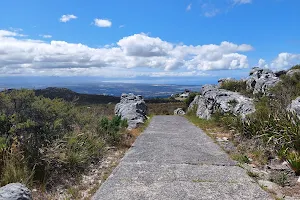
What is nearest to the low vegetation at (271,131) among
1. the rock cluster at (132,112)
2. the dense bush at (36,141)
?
the dense bush at (36,141)

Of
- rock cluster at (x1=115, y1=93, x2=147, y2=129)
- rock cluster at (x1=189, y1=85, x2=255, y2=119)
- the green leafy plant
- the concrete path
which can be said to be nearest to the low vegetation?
the green leafy plant

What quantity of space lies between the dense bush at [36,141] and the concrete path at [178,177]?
1142 mm

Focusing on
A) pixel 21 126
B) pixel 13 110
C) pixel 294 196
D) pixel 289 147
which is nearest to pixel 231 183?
pixel 294 196

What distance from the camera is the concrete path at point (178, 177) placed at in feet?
17.3

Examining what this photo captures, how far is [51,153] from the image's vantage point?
6527 millimetres

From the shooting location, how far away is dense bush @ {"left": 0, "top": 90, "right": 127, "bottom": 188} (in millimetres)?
5680

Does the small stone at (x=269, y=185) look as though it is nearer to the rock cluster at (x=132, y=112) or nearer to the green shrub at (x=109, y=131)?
the green shrub at (x=109, y=131)

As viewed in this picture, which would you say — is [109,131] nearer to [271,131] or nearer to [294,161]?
[271,131]

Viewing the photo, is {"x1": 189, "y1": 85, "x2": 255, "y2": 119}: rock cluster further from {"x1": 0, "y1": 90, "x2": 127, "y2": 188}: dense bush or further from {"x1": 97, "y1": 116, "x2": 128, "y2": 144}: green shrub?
{"x1": 0, "y1": 90, "x2": 127, "y2": 188}: dense bush

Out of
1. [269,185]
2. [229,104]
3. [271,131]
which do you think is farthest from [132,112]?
[269,185]

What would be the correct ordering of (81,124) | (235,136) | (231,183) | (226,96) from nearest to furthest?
(231,183) < (81,124) < (235,136) < (226,96)

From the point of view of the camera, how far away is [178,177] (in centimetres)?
628

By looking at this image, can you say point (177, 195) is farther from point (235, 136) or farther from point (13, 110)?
point (235, 136)

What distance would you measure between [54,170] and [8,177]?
122 centimetres
